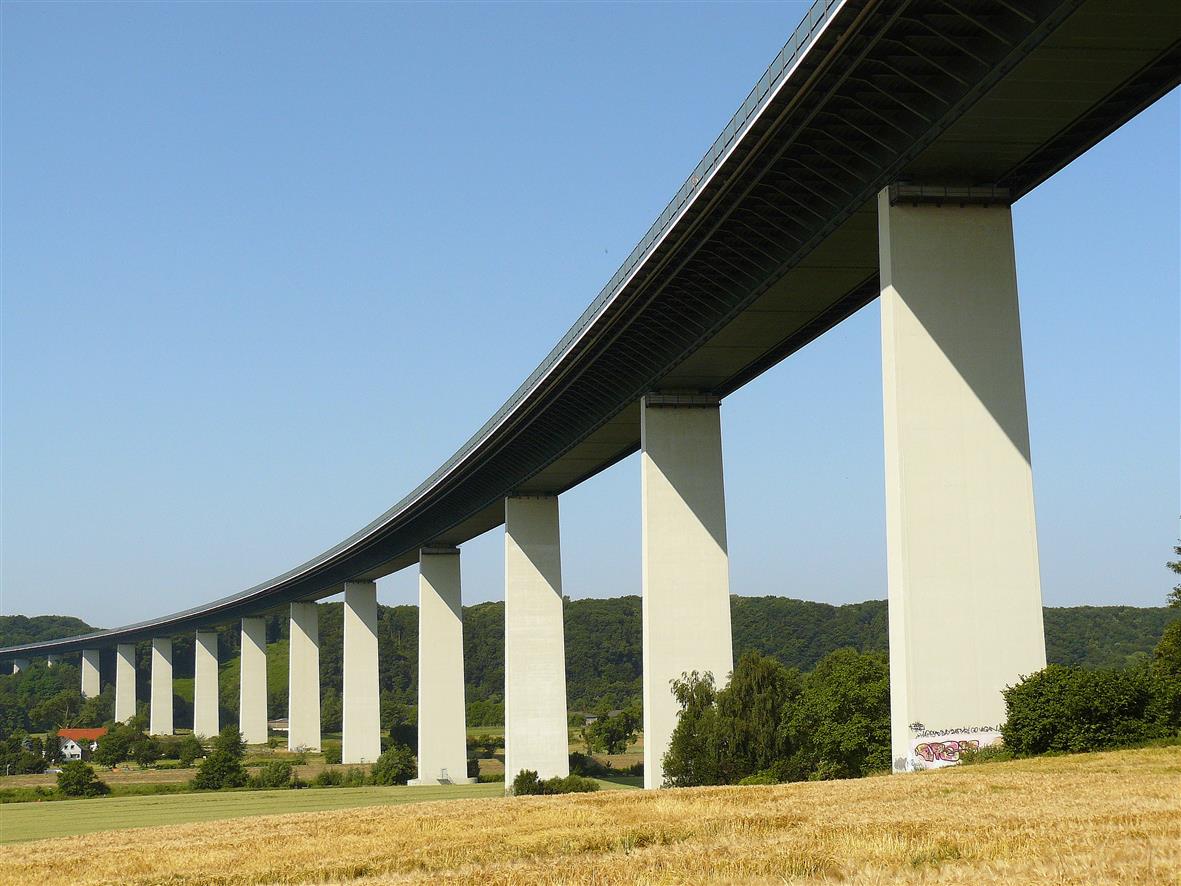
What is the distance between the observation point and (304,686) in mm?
134000

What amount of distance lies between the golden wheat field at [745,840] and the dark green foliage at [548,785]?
3621cm

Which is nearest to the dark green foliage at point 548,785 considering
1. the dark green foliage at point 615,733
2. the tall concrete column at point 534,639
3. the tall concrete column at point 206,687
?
the tall concrete column at point 534,639

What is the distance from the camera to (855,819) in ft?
66.5

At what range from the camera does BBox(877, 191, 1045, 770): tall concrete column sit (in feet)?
106

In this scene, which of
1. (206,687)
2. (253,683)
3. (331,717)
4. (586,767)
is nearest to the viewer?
(586,767)

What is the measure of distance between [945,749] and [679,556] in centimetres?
2459

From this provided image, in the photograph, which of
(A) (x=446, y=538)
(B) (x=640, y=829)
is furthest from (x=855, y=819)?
(A) (x=446, y=538)

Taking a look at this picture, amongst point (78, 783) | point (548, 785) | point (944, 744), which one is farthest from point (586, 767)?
point (944, 744)

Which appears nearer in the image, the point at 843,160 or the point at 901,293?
the point at 901,293

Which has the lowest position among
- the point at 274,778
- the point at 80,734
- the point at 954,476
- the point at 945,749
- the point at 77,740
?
the point at 77,740

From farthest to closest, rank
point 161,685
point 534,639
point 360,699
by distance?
1. point 161,685
2. point 360,699
3. point 534,639

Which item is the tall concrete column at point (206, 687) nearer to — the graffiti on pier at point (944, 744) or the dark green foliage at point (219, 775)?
the dark green foliage at point (219, 775)

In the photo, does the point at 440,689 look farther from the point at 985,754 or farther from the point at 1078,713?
the point at 1078,713

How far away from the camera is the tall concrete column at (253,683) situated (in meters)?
149
